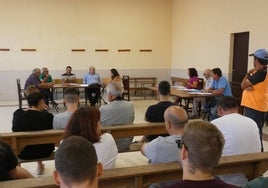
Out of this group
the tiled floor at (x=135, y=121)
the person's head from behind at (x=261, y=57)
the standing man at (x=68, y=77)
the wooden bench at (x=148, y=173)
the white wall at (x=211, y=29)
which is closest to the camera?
the wooden bench at (x=148, y=173)

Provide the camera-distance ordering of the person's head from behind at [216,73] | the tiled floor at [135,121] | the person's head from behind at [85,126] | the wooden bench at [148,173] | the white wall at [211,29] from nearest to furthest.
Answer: the wooden bench at [148,173], the person's head from behind at [85,126], the tiled floor at [135,121], the person's head from behind at [216,73], the white wall at [211,29]

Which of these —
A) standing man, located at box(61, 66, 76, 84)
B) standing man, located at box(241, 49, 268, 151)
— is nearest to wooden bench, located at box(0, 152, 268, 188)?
standing man, located at box(241, 49, 268, 151)

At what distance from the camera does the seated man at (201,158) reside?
1355 millimetres

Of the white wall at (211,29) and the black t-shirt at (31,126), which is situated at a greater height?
the white wall at (211,29)

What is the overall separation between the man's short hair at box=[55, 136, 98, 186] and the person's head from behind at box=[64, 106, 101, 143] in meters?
Result: 0.97

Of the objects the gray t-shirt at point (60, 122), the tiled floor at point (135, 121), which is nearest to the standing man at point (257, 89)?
the tiled floor at point (135, 121)

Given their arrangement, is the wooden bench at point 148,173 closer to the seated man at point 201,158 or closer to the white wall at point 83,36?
the seated man at point 201,158

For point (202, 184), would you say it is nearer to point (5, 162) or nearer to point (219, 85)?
point (5, 162)

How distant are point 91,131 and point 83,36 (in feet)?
30.9

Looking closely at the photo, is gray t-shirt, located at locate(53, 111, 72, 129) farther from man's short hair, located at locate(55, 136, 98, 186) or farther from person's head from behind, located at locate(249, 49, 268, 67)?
person's head from behind, located at locate(249, 49, 268, 67)

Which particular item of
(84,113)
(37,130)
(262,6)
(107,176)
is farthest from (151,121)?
(262,6)

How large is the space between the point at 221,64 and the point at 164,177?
24.9ft

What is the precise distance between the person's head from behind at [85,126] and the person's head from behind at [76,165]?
0.97 metres

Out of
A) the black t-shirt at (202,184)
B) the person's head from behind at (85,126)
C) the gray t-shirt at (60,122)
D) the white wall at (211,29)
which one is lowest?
the gray t-shirt at (60,122)
